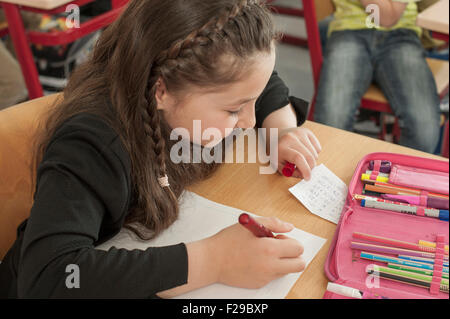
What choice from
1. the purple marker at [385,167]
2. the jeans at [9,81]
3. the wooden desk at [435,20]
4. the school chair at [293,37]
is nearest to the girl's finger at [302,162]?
the purple marker at [385,167]

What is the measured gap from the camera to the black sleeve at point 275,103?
101 centimetres

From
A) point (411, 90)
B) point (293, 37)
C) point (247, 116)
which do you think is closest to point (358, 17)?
point (411, 90)

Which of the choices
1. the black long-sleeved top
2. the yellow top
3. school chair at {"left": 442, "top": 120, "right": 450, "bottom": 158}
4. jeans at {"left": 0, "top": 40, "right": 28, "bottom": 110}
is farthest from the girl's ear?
jeans at {"left": 0, "top": 40, "right": 28, "bottom": 110}

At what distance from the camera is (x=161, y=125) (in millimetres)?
804

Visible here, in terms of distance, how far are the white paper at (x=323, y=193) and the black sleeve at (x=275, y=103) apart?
0.62ft

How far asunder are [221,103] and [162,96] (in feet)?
0.30

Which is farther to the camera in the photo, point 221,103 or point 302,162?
point 302,162

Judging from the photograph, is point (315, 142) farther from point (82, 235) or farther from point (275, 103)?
point (82, 235)

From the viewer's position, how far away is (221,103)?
74 cm

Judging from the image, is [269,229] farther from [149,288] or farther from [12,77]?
[12,77]

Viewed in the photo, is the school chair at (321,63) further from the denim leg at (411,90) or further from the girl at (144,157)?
the girl at (144,157)

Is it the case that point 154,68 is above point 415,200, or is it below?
above

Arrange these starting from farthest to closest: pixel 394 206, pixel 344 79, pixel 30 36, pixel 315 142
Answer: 1. pixel 30 36
2. pixel 344 79
3. pixel 315 142
4. pixel 394 206
